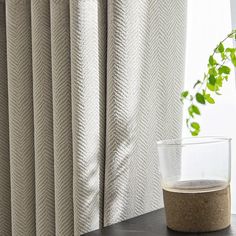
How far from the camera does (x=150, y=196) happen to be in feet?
3.61

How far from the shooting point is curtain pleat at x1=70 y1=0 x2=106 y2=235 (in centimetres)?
104

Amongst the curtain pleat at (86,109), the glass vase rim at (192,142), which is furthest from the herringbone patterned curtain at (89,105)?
the glass vase rim at (192,142)

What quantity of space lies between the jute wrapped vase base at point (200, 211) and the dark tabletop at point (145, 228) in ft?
0.04

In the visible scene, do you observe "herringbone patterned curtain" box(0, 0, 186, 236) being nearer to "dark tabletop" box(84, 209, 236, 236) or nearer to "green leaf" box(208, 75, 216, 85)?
"dark tabletop" box(84, 209, 236, 236)

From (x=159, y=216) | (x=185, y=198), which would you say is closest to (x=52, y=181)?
(x=159, y=216)

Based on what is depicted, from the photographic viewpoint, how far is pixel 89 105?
1.05m

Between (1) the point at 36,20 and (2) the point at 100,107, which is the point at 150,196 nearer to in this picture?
(2) the point at 100,107

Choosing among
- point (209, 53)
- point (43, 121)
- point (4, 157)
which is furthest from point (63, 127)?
point (209, 53)

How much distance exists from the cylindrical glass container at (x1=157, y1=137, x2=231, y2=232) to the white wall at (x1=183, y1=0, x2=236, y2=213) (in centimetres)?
24

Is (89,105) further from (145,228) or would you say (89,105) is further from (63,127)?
(145,228)

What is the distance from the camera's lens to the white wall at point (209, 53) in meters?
1.18

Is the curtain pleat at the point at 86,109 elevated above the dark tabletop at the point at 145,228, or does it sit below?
above

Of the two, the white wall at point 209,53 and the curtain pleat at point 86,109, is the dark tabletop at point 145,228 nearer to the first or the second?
the curtain pleat at point 86,109

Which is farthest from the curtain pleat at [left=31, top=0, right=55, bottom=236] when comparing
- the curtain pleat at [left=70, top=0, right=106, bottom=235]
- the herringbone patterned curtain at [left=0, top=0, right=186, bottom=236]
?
the curtain pleat at [left=70, top=0, right=106, bottom=235]
